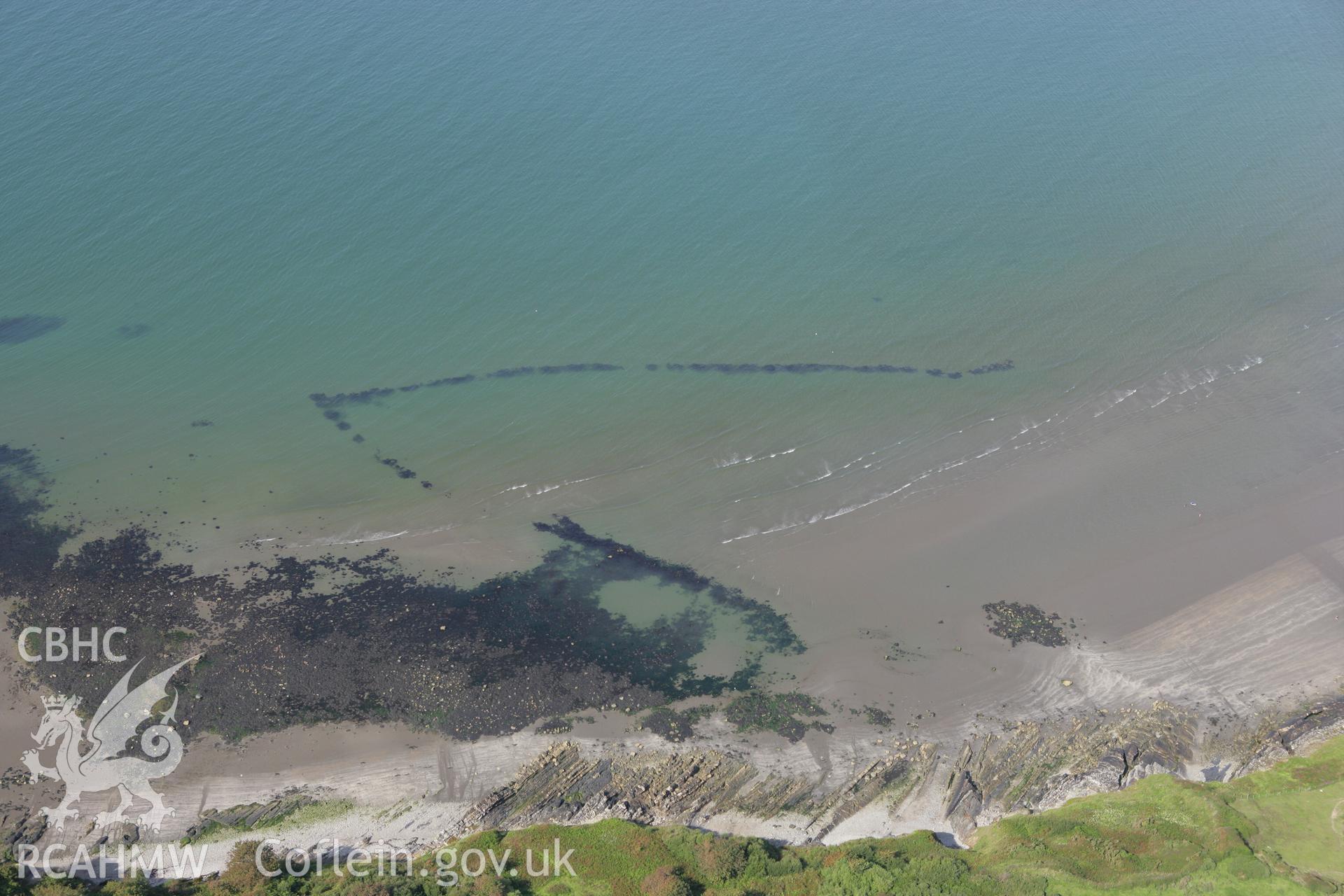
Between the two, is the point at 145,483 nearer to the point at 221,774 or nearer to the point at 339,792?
the point at 221,774

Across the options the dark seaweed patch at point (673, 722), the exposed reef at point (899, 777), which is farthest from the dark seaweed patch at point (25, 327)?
the dark seaweed patch at point (673, 722)

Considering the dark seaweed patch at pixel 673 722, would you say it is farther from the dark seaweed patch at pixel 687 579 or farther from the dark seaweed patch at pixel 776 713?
the dark seaweed patch at pixel 687 579

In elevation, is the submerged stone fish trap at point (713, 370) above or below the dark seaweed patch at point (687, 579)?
above

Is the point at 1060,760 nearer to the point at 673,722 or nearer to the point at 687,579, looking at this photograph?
the point at 673,722

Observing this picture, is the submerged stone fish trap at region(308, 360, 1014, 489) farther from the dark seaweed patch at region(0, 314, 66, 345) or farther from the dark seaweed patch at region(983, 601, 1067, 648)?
the dark seaweed patch at region(0, 314, 66, 345)

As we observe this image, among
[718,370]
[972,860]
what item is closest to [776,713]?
[972,860]

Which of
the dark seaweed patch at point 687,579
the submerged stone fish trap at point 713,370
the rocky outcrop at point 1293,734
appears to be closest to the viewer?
the rocky outcrop at point 1293,734
